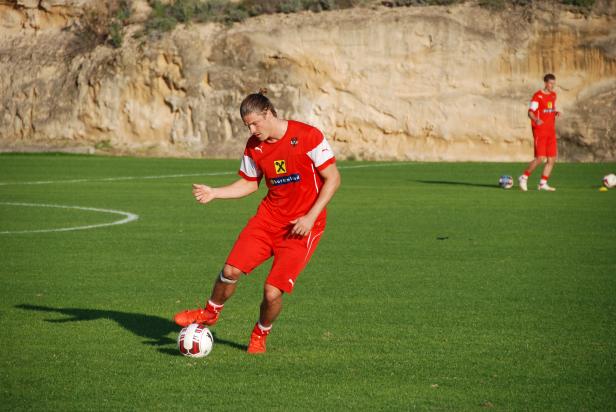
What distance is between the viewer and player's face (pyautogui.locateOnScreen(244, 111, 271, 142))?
7090 mm

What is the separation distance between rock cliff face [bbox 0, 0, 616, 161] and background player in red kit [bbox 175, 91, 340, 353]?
37.7 meters

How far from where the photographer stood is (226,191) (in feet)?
25.6

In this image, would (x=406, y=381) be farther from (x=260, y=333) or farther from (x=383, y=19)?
(x=383, y=19)

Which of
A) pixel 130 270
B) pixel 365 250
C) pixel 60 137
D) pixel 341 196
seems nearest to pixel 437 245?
pixel 365 250

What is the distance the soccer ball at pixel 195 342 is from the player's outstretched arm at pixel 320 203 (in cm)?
96

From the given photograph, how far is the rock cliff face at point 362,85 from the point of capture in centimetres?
4453

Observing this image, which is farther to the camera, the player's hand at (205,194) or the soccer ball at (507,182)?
the soccer ball at (507,182)

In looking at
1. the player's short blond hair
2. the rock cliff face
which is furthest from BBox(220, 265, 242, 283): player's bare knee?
the rock cliff face

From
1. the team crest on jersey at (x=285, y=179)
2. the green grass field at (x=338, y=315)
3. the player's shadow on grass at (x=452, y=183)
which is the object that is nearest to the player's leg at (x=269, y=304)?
the green grass field at (x=338, y=315)

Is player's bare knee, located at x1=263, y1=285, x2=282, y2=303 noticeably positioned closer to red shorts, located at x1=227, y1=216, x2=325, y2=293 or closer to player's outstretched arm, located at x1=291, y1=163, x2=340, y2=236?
red shorts, located at x1=227, y1=216, x2=325, y2=293

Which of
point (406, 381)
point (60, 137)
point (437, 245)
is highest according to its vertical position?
point (406, 381)

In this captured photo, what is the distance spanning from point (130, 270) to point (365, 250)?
130 inches

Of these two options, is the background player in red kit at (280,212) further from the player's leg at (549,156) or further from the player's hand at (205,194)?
the player's leg at (549,156)

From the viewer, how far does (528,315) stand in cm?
877
